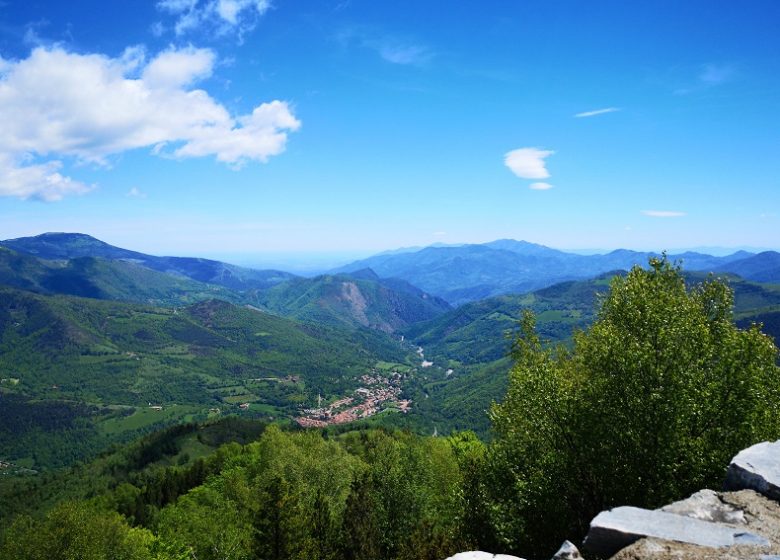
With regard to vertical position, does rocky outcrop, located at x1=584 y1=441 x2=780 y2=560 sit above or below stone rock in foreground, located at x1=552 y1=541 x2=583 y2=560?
above

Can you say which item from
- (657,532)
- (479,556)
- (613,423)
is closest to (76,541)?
(479,556)

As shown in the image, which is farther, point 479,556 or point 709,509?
point 709,509

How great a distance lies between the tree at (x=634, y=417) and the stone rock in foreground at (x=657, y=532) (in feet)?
22.6

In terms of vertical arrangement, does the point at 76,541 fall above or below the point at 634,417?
below

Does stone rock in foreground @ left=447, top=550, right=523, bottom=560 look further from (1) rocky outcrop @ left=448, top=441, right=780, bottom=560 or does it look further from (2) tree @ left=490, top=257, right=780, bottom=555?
(2) tree @ left=490, top=257, right=780, bottom=555

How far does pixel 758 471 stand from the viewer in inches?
711

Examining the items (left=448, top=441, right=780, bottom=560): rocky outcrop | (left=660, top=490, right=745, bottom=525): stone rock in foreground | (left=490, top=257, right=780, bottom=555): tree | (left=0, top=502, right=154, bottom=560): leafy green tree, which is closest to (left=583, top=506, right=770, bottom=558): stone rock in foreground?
(left=448, top=441, right=780, bottom=560): rocky outcrop

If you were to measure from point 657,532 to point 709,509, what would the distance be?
365cm

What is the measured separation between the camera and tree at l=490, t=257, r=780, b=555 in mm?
22828

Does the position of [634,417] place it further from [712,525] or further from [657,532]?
[657,532]

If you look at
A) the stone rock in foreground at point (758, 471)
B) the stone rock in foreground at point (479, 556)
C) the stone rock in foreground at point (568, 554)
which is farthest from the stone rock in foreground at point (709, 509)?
the stone rock in foreground at point (479, 556)

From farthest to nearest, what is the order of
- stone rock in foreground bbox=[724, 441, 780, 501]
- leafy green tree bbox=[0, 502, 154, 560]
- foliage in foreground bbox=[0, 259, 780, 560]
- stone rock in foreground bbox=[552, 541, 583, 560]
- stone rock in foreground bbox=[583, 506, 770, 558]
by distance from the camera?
leafy green tree bbox=[0, 502, 154, 560] → foliage in foreground bbox=[0, 259, 780, 560] → stone rock in foreground bbox=[724, 441, 780, 501] → stone rock in foreground bbox=[552, 541, 583, 560] → stone rock in foreground bbox=[583, 506, 770, 558]

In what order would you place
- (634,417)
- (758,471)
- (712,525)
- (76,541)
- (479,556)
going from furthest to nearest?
(76,541) < (634,417) < (758,471) < (479,556) < (712,525)

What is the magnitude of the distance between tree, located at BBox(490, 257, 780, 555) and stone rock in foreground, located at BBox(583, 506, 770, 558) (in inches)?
271
